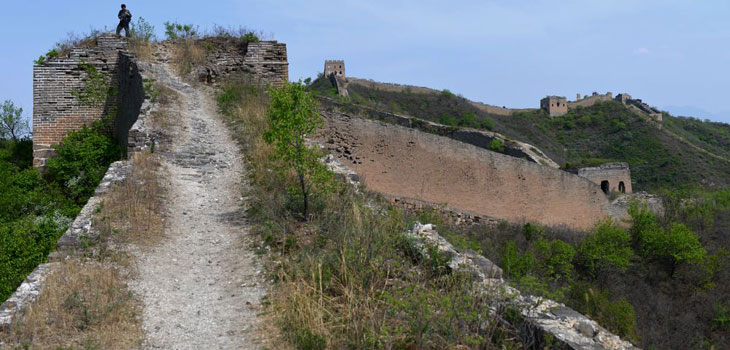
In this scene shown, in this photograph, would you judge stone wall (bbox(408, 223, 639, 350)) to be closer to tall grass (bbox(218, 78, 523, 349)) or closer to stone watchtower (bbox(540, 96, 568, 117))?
tall grass (bbox(218, 78, 523, 349))

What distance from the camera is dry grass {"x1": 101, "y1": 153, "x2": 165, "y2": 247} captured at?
5305mm

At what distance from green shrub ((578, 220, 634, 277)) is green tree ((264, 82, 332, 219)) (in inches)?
346

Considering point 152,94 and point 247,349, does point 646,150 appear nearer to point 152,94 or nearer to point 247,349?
point 152,94

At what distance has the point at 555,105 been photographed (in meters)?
43.3

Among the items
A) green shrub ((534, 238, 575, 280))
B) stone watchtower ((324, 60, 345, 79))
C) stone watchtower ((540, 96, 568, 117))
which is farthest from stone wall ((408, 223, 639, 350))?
stone watchtower ((540, 96, 568, 117))

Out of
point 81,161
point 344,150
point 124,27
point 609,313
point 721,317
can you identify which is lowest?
point 721,317

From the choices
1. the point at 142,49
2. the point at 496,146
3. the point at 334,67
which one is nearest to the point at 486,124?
the point at 496,146

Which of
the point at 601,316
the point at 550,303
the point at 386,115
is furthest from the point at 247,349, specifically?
the point at 386,115

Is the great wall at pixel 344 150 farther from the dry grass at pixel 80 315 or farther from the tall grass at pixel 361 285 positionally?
the tall grass at pixel 361 285

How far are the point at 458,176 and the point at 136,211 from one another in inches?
418

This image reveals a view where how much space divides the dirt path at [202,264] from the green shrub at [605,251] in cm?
822

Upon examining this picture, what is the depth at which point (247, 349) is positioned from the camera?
3.67 meters

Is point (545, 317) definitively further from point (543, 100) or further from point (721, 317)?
point (543, 100)

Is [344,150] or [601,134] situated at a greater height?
[601,134]
